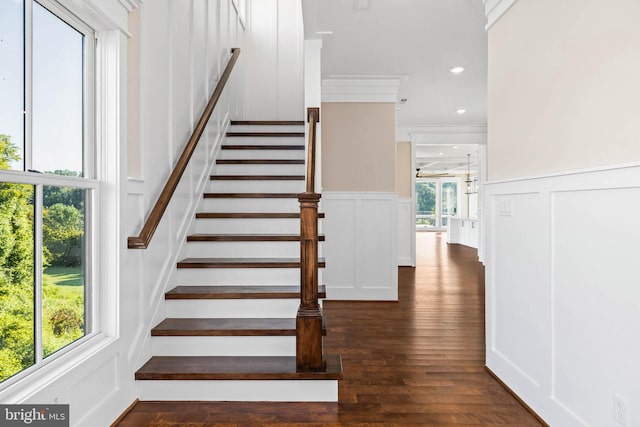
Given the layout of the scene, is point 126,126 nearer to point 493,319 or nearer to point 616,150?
point 616,150

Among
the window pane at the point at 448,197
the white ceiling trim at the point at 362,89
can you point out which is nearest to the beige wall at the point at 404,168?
the white ceiling trim at the point at 362,89

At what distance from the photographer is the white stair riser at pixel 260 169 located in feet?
12.7

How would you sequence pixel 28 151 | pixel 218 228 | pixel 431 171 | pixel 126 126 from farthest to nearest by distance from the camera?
1. pixel 431 171
2. pixel 218 228
3. pixel 126 126
4. pixel 28 151

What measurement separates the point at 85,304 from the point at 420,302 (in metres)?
3.54

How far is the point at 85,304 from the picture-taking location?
6.00 ft

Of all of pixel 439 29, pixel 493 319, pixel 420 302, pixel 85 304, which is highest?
pixel 439 29

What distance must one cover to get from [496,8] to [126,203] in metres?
2.54

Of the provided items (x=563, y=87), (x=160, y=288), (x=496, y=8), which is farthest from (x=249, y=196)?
(x=563, y=87)

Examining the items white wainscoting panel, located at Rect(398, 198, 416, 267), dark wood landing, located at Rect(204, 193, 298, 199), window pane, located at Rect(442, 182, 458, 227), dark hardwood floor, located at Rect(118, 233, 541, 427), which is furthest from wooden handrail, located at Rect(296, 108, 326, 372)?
window pane, located at Rect(442, 182, 458, 227)

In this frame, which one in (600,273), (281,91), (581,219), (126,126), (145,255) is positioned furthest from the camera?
(281,91)

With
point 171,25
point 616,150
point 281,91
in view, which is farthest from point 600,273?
point 281,91

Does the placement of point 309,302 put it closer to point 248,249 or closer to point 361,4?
point 248,249

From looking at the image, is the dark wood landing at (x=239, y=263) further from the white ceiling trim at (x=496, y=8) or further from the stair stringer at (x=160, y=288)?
the white ceiling trim at (x=496, y=8)

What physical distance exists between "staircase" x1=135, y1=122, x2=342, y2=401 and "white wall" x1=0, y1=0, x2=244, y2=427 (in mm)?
161
